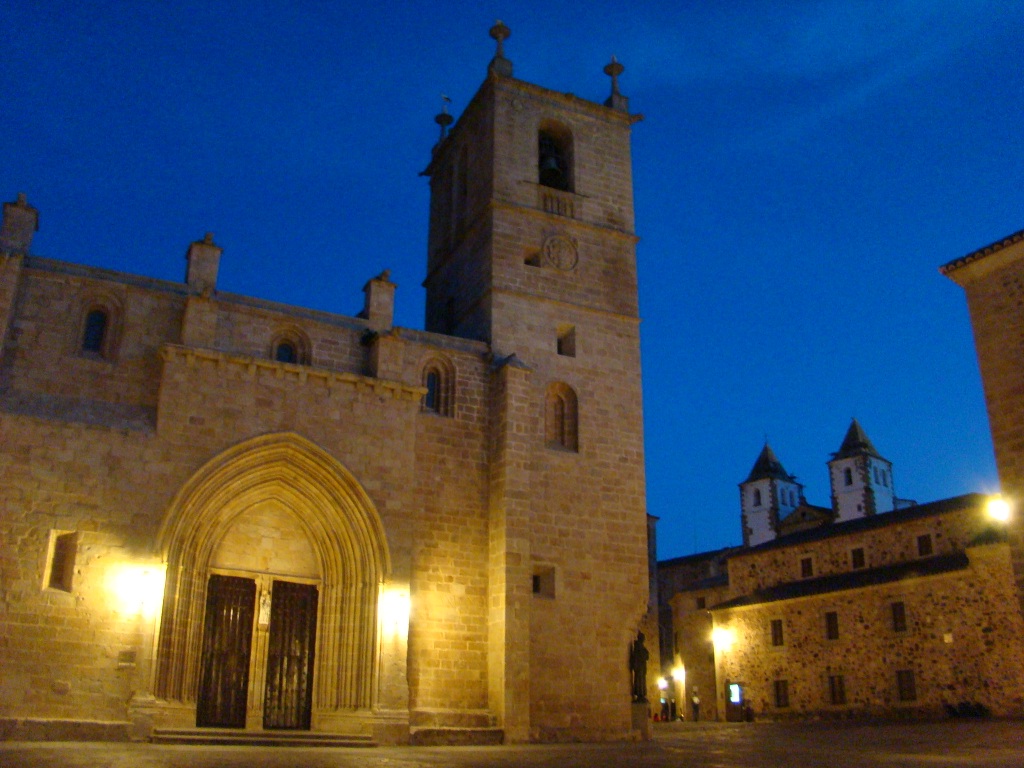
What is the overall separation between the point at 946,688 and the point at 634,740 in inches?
488

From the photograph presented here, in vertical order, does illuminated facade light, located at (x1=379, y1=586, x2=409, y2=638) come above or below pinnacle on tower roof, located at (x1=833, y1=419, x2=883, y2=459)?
below

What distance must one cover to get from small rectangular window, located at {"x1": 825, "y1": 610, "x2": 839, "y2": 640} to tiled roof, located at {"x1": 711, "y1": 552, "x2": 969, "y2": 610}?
0.73 metres

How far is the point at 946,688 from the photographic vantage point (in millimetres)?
25688

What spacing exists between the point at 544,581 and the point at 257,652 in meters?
5.42

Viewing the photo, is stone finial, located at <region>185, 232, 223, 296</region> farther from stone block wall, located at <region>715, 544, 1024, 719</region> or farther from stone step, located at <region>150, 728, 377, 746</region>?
stone block wall, located at <region>715, 544, 1024, 719</region>

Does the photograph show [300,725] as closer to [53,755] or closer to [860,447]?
[53,755]

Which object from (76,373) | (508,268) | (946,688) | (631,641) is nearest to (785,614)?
(946,688)

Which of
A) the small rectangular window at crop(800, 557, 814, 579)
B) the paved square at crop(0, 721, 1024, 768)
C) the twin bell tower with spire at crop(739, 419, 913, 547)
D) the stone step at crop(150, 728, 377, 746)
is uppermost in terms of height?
the twin bell tower with spire at crop(739, 419, 913, 547)

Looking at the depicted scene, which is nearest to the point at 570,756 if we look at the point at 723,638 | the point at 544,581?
the point at 544,581

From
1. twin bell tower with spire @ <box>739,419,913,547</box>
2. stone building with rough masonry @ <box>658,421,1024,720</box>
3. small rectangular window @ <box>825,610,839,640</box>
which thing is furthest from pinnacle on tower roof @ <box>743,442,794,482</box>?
small rectangular window @ <box>825,610,839,640</box>

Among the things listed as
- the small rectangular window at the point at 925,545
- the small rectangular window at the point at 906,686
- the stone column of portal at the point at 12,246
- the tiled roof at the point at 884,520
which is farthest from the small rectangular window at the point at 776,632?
the stone column of portal at the point at 12,246

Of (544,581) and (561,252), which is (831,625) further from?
(561,252)

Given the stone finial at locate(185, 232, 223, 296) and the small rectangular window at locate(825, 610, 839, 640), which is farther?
the small rectangular window at locate(825, 610, 839, 640)

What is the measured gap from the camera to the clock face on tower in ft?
68.7
